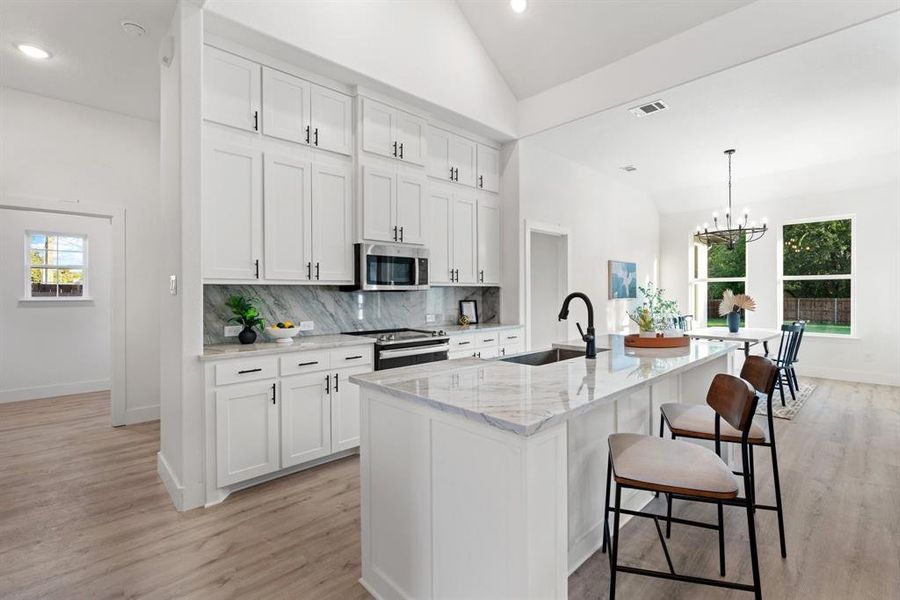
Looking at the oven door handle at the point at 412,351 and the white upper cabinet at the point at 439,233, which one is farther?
the white upper cabinet at the point at 439,233

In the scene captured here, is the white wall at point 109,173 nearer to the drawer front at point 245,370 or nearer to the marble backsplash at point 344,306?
the marble backsplash at point 344,306

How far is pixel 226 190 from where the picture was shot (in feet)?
9.95

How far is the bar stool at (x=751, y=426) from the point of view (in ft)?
6.62

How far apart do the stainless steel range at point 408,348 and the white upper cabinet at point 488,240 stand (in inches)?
50.1

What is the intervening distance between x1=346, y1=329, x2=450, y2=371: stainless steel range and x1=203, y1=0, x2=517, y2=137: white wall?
2133 millimetres

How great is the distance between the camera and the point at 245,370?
2.84 m

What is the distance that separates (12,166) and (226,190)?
2.47 m

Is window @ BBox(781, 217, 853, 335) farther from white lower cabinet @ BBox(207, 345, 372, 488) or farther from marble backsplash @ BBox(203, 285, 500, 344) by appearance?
white lower cabinet @ BBox(207, 345, 372, 488)

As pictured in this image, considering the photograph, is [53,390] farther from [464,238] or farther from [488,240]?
[488,240]

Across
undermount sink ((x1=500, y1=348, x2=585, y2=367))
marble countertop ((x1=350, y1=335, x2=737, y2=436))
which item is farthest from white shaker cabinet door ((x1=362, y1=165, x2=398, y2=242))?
Answer: marble countertop ((x1=350, y1=335, x2=737, y2=436))

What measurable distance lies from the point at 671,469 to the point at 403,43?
12.6 feet

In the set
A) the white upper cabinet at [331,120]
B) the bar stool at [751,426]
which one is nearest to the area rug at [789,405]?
the bar stool at [751,426]

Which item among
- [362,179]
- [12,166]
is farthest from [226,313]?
[12,166]

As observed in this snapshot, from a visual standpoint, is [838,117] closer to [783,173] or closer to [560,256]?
[783,173]
